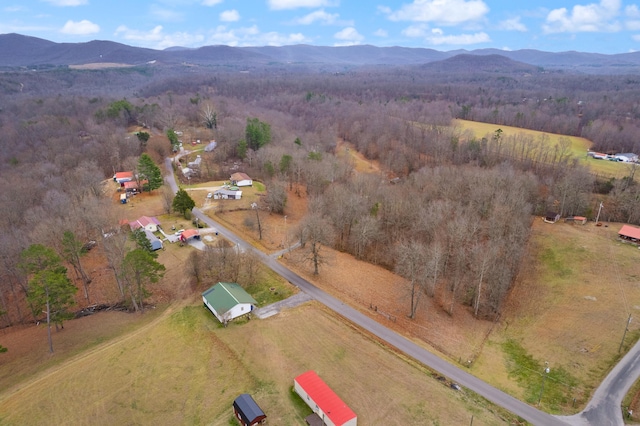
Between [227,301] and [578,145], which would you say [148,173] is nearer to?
[227,301]

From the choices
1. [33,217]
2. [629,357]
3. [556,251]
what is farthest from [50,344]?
[556,251]

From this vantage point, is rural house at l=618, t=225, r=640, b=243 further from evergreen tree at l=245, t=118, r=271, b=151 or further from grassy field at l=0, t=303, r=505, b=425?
evergreen tree at l=245, t=118, r=271, b=151

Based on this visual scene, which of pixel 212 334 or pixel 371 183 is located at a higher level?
pixel 371 183

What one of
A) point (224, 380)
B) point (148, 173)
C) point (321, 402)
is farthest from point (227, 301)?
point (148, 173)

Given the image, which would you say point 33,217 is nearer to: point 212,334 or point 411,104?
point 212,334

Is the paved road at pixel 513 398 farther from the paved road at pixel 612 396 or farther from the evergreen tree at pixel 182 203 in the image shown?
the evergreen tree at pixel 182 203

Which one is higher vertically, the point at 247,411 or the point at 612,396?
the point at 247,411
